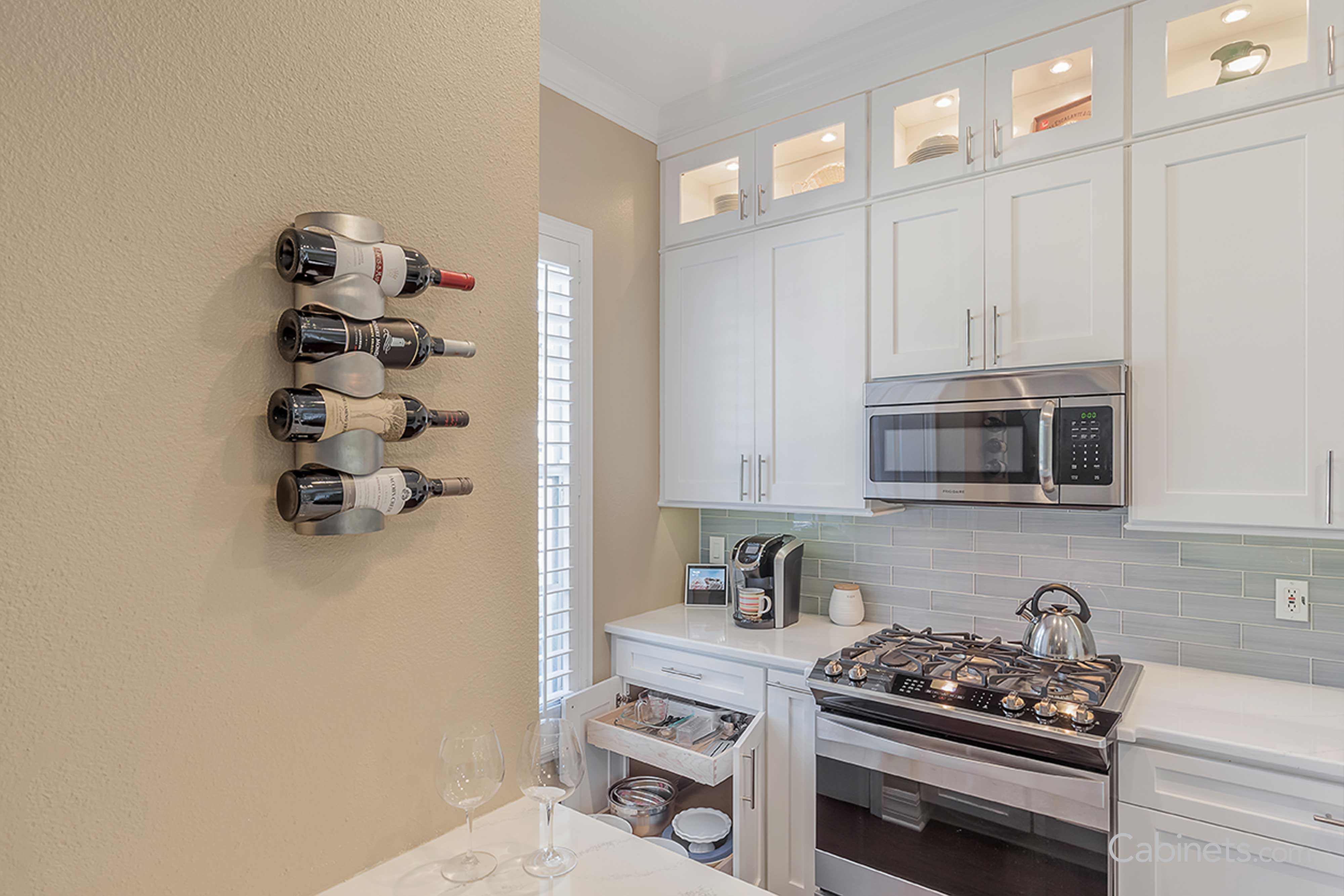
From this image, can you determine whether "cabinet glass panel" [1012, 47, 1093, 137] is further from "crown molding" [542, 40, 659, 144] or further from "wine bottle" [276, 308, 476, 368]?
"wine bottle" [276, 308, 476, 368]

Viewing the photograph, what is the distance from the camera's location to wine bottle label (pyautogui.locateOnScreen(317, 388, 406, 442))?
0.89 metres

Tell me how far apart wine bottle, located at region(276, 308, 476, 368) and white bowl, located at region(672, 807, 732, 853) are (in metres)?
1.89

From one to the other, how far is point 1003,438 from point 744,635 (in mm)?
1045

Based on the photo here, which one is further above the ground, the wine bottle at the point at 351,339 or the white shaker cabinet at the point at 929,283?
the white shaker cabinet at the point at 929,283

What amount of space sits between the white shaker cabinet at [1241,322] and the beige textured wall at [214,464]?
165 cm

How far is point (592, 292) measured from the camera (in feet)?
8.50

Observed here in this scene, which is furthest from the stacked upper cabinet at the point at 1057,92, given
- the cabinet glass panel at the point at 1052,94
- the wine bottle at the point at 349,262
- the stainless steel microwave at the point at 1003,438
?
the wine bottle at the point at 349,262

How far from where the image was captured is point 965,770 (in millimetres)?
1771

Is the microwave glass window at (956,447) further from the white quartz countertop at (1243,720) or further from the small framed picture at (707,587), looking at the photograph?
the small framed picture at (707,587)

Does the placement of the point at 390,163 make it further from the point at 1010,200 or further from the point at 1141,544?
Answer: the point at 1141,544

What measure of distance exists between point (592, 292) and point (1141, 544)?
1922mm

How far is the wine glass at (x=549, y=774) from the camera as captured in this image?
995 mm

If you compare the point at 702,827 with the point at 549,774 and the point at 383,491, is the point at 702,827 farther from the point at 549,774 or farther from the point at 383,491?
the point at 383,491

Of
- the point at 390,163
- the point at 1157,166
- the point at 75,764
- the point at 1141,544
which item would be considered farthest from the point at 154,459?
the point at 1141,544
